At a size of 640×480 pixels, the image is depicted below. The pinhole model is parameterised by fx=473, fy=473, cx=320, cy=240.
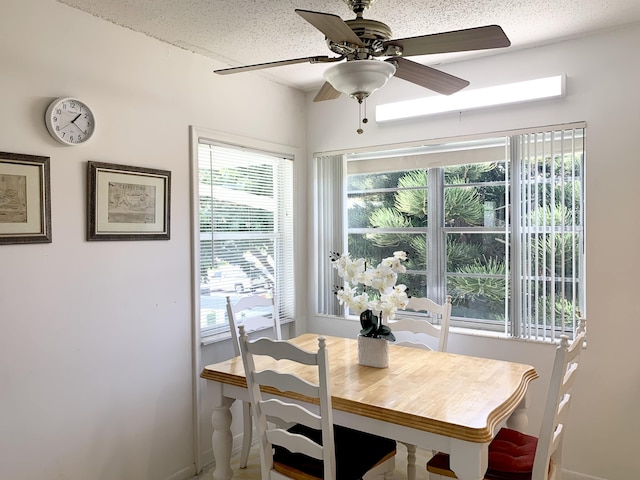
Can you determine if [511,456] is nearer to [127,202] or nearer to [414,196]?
[414,196]

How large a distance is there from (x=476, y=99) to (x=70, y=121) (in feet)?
7.57

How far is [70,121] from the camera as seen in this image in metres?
2.24

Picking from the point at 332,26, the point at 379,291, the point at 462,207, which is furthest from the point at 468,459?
the point at 462,207

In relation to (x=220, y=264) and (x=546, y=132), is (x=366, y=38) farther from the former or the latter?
(x=220, y=264)

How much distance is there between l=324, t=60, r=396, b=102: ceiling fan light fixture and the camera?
1.75 metres

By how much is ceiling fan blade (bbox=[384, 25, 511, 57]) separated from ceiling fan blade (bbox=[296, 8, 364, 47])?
19cm

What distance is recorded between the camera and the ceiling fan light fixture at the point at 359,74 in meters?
1.75

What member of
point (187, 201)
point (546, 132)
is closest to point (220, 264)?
point (187, 201)

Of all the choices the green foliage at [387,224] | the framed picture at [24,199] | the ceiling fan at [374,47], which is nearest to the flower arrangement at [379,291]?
the ceiling fan at [374,47]

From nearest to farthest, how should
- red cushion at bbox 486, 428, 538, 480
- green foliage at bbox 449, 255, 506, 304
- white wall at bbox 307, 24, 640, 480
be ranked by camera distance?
1. red cushion at bbox 486, 428, 538, 480
2. white wall at bbox 307, 24, 640, 480
3. green foliage at bbox 449, 255, 506, 304

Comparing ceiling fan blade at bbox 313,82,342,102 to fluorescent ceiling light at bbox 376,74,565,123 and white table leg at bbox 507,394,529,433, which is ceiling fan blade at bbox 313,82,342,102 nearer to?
fluorescent ceiling light at bbox 376,74,565,123

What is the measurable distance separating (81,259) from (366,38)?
5.46 ft

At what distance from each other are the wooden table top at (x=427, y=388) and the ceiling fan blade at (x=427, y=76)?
1.30m

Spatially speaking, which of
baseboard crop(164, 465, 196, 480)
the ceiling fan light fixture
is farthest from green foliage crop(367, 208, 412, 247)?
baseboard crop(164, 465, 196, 480)
